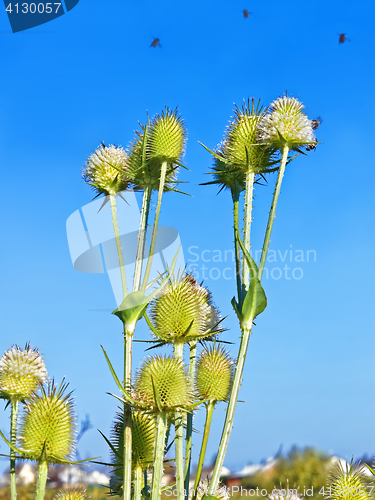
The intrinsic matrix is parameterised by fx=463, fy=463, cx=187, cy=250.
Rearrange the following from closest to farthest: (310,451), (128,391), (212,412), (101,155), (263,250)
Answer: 1. (128,391)
2. (263,250)
3. (212,412)
4. (101,155)
5. (310,451)

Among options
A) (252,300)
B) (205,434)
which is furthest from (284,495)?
(252,300)

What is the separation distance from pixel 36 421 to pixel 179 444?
1.36 metres

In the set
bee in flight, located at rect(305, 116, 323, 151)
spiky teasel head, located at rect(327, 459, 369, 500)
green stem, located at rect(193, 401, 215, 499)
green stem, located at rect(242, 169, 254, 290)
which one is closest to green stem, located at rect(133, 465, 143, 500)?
green stem, located at rect(193, 401, 215, 499)

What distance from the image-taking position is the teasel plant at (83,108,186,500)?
14.8 feet

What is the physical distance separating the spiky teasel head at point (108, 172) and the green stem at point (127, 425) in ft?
5.69

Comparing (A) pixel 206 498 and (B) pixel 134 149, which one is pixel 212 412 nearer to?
(A) pixel 206 498

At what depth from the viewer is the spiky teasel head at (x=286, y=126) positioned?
A: 4855 millimetres

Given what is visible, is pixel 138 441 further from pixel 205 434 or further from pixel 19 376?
pixel 19 376

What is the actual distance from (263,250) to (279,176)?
0.81 metres

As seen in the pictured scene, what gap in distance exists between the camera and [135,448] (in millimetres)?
4430

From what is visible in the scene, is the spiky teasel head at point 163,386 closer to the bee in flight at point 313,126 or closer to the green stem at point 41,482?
the green stem at point 41,482

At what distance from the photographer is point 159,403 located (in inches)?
152

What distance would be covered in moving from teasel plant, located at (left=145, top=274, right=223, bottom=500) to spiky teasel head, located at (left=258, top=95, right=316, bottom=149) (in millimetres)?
1835

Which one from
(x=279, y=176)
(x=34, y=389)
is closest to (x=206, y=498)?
(x=34, y=389)
